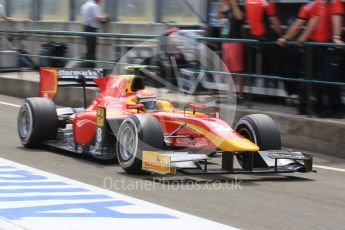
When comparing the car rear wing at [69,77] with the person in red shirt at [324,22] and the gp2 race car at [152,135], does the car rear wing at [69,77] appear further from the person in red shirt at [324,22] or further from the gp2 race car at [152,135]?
the person in red shirt at [324,22]

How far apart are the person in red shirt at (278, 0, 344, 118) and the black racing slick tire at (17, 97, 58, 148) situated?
3800 mm

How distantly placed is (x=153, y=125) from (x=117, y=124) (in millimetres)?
907

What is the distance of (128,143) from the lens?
29.9ft

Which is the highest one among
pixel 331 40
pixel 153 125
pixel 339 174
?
pixel 331 40

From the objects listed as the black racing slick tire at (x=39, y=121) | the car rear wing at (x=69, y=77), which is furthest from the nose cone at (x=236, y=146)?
the car rear wing at (x=69, y=77)

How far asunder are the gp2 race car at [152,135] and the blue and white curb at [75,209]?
0.88m

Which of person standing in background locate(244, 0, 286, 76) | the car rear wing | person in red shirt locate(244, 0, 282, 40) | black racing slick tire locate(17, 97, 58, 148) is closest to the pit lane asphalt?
black racing slick tire locate(17, 97, 58, 148)

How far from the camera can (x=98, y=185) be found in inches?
333

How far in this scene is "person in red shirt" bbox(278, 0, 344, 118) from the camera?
38.1 ft

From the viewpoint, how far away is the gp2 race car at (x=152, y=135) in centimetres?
871

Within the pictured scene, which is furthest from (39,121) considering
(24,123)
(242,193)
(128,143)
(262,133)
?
(242,193)

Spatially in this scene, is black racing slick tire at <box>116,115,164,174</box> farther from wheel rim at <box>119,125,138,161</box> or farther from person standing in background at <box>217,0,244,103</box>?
person standing in background at <box>217,0,244,103</box>

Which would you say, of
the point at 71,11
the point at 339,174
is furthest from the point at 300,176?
the point at 71,11

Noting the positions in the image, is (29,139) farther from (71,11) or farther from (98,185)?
(71,11)
